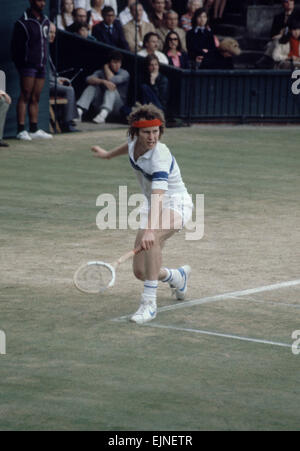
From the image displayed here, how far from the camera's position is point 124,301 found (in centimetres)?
825

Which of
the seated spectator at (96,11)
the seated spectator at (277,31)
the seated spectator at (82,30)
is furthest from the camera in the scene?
the seated spectator at (277,31)

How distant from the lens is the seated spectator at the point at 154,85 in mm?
21641

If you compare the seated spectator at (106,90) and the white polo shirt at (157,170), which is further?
the seated spectator at (106,90)

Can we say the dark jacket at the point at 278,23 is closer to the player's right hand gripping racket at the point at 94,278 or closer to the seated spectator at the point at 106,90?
the seated spectator at the point at 106,90

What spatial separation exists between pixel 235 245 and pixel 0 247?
250 centimetres

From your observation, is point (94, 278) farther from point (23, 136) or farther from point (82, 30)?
point (82, 30)

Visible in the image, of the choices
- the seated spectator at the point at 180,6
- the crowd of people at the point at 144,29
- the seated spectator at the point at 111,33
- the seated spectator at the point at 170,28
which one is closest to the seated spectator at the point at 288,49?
the crowd of people at the point at 144,29

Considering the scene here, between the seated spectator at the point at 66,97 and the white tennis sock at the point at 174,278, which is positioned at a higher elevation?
the seated spectator at the point at 66,97

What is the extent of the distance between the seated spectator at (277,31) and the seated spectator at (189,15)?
1961 millimetres

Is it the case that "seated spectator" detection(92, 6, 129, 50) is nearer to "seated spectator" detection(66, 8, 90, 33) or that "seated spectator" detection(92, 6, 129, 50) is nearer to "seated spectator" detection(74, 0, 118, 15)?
"seated spectator" detection(66, 8, 90, 33)

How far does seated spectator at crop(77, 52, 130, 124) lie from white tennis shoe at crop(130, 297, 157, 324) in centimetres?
1461

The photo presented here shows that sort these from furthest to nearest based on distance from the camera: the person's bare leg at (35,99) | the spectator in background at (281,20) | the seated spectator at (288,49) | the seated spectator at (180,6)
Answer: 1. the seated spectator at (180,6)
2. the spectator in background at (281,20)
3. the seated spectator at (288,49)
4. the person's bare leg at (35,99)

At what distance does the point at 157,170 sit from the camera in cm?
755

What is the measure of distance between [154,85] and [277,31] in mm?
4710
